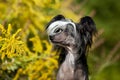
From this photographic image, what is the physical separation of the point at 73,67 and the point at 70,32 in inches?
8.0

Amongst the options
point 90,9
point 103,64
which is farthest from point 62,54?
point 90,9

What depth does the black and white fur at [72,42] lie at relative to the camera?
12.5ft

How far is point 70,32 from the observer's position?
12.6ft

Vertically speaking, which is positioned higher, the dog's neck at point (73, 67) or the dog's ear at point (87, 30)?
the dog's ear at point (87, 30)

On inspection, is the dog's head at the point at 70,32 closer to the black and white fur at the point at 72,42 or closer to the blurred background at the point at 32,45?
the black and white fur at the point at 72,42

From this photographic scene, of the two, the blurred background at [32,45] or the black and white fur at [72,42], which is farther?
the blurred background at [32,45]

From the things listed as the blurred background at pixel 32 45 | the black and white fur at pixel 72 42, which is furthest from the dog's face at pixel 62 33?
the blurred background at pixel 32 45

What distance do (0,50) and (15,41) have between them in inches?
4.5

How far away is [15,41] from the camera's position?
4145mm

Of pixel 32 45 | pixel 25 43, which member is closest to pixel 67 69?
pixel 25 43

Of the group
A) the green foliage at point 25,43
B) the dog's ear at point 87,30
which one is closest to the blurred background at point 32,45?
the green foliage at point 25,43

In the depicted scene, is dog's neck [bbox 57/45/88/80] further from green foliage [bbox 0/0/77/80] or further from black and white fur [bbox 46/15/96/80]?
green foliage [bbox 0/0/77/80]

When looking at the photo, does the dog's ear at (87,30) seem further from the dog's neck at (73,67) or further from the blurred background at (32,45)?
the blurred background at (32,45)

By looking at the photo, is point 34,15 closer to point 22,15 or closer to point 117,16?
point 22,15
